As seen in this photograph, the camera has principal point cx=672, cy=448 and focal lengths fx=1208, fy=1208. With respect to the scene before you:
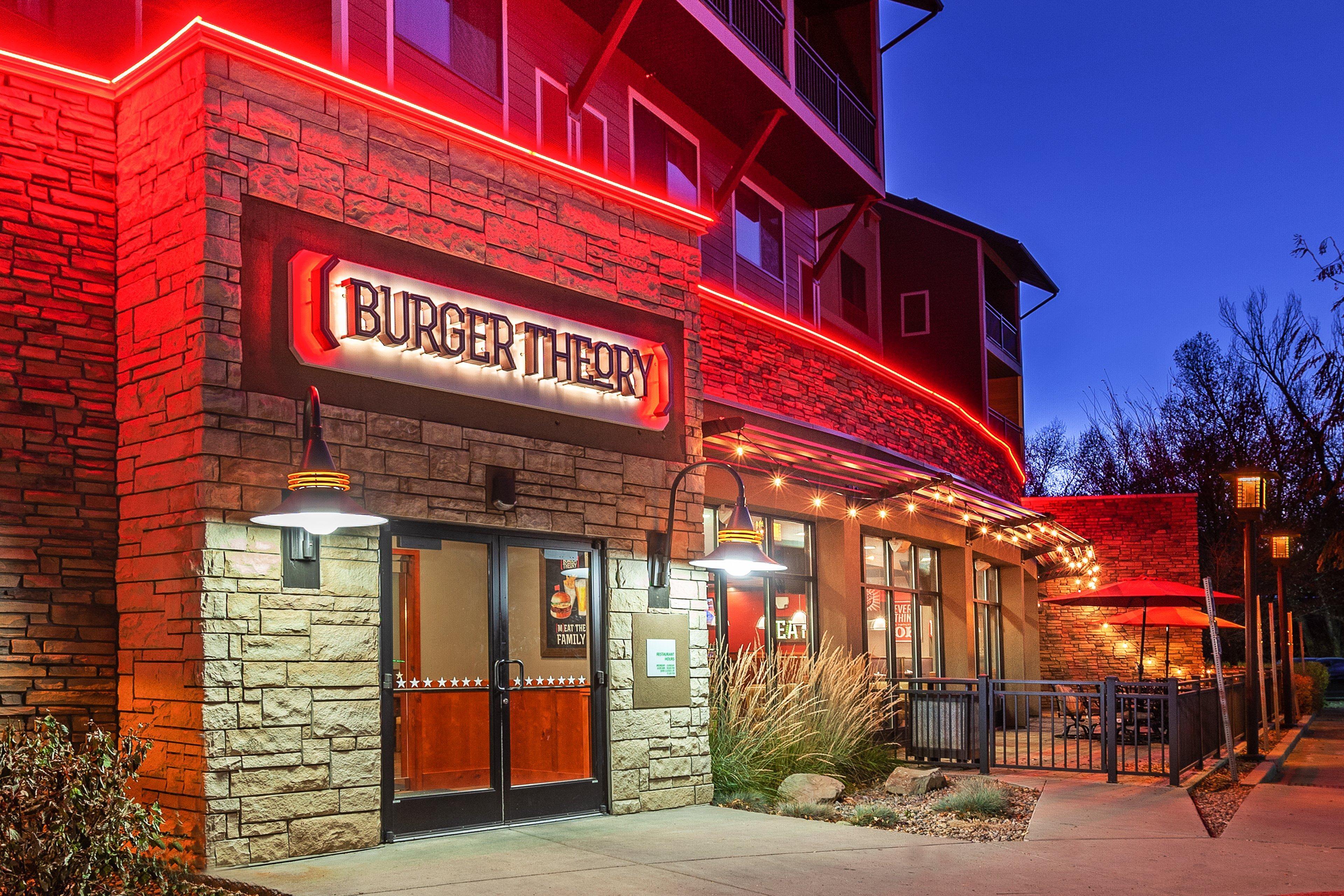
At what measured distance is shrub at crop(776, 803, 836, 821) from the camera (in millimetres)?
10281

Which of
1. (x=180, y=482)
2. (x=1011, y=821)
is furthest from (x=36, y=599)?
(x=1011, y=821)

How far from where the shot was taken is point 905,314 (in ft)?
85.8

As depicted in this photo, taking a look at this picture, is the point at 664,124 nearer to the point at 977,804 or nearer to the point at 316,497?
the point at 977,804

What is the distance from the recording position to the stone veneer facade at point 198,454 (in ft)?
23.9

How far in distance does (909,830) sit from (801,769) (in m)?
1.90

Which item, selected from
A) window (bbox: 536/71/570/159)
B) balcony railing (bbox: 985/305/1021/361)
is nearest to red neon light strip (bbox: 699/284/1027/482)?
window (bbox: 536/71/570/159)

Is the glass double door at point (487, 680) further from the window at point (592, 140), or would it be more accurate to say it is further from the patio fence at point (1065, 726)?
the window at point (592, 140)

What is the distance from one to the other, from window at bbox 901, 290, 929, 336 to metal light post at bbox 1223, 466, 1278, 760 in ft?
34.3

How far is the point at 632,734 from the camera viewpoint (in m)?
9.71

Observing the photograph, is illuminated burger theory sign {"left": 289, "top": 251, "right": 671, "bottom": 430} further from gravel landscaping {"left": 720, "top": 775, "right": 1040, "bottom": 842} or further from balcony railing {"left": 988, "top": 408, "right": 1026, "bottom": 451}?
balcony railing {"left": 988, "top": 408, "right": 1026, "bottom": 451}

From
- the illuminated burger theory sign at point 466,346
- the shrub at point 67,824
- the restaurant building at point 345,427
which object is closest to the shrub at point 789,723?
the restaurant building at point 345,427

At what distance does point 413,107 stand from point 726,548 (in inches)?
161

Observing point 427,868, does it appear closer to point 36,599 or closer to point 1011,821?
point 36,599

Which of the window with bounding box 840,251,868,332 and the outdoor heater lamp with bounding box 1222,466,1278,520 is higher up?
the window with bounding box 840,251,868,332
